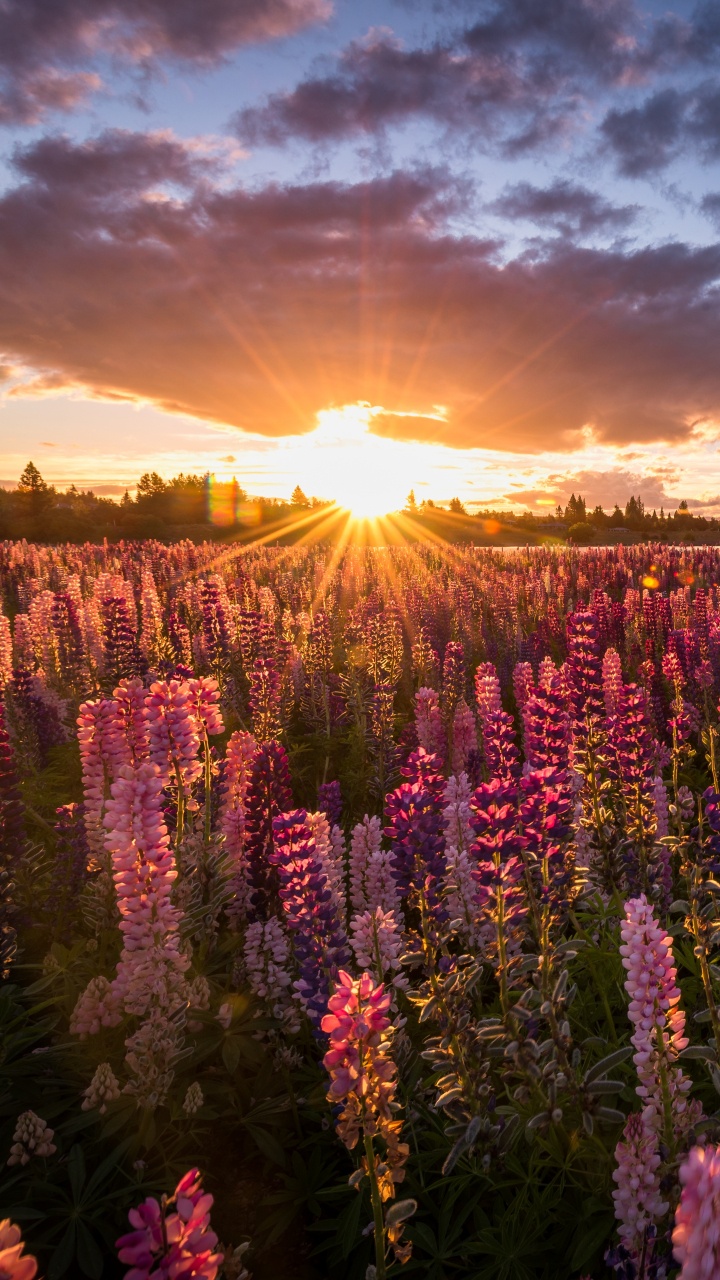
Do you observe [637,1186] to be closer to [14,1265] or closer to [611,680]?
[14,1265]

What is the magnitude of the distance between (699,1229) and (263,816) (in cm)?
361

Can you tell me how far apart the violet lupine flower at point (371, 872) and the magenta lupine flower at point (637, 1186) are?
6.84 ft

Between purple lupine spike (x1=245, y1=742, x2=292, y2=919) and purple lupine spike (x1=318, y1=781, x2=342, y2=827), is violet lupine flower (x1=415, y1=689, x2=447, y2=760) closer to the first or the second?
purple lupine spike (x1=318, y1=781, x2=342, y2=827)

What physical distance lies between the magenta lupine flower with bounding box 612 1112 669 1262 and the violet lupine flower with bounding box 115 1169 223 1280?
1819 millimetres

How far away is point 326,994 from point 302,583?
710 inches

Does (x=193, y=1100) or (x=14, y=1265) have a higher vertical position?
(x=14, y=1265)

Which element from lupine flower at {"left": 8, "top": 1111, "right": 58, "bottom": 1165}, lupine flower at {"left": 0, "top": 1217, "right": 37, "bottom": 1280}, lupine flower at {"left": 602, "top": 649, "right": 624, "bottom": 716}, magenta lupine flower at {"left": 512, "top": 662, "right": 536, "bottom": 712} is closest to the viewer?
lupine flower at {"left": 0, "top": 1217, "right": 37, "bottom": 1280}

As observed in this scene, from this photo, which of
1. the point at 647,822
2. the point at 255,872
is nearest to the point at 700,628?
the point at 647,822

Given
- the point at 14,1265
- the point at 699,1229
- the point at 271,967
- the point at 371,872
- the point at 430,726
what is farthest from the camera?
the point at 430,726

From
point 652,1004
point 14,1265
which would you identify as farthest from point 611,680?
point 14,1265

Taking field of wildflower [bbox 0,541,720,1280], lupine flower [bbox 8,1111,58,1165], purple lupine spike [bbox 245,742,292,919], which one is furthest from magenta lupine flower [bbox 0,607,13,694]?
lupine flower [bbox 8,1111,58,1165]

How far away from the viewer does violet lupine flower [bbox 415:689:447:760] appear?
26.0ft

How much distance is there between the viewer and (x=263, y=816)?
4.71 metres

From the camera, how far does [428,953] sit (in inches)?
130
